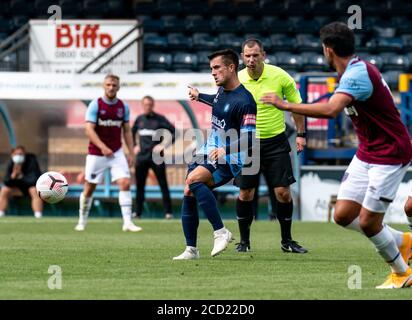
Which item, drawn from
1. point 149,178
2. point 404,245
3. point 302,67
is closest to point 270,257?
point 404,245

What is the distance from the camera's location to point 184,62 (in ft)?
84.0

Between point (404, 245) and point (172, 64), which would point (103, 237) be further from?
point (172, 64)

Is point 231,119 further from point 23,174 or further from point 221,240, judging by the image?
point 23,174

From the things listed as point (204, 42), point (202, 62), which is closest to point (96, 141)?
point (202, 62)

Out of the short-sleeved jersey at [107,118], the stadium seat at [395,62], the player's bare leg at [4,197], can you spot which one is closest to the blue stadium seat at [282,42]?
the stadium seat at [395,62]

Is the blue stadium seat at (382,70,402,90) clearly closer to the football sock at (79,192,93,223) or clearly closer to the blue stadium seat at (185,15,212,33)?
the blue stadium seat at (185,15,212,33)

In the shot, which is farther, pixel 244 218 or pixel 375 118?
pixel 244 218

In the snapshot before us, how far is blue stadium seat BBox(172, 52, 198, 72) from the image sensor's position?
25438 millimetres

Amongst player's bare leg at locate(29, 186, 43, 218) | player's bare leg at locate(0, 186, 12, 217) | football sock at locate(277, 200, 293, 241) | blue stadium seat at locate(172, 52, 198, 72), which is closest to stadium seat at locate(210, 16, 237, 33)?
blue stadium seat at locate(172, 52, 198, 72)

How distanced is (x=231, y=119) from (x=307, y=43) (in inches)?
609

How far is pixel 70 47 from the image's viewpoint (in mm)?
25156

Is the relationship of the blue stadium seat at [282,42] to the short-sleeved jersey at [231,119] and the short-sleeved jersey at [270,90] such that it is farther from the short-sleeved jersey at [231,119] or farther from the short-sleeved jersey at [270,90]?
the short-sleeved jersey at [231,119]

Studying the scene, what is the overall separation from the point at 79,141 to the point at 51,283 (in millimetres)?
14701

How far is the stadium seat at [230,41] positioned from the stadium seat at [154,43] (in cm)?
135
